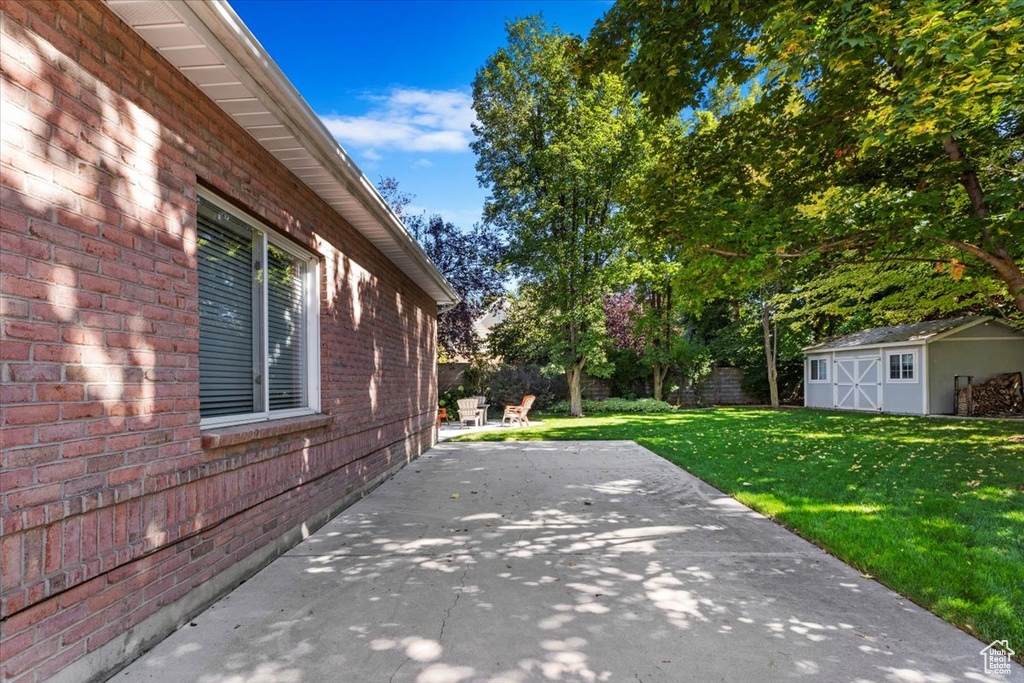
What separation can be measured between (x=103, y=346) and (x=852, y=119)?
933cm

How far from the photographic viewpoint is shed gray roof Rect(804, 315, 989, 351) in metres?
15.8

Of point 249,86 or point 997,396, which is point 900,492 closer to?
point 249,86

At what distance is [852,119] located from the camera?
7449 millimetres

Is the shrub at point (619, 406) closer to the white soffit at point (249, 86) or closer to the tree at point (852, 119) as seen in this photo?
the tree at point (852, 119)

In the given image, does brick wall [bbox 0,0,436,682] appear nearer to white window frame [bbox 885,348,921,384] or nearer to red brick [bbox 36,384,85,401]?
red brick [bbox 36,384,85,401]

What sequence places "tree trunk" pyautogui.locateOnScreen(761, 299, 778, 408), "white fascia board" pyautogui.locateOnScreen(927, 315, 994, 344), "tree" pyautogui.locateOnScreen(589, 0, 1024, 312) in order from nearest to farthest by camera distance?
"tree" pyautogui.locateOnScreen(589, 0, 1024, 312)
"white fascia board" pyautogui.locateOnScreen(927, 315, 994, 344)
"tree trunk" pyautogui.locateOnScreen(761, 299, 778, 408)

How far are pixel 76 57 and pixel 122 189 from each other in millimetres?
588

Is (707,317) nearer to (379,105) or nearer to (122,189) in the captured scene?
(379,105)

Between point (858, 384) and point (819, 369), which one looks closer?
point (858, 384)

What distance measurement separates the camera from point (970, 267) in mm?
8430

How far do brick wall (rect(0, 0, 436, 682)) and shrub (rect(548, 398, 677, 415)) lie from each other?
52.4 ft

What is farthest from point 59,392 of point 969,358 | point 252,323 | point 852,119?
point 969,358

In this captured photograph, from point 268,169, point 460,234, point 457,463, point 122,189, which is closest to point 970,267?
point 457,463

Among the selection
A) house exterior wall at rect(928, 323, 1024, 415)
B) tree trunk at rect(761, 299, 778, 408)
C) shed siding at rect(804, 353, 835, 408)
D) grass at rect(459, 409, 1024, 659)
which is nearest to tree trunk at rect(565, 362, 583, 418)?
grass at rect(459, 409, 1024, 659)
